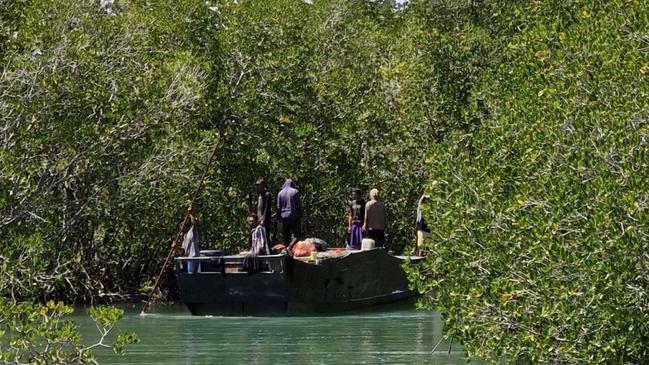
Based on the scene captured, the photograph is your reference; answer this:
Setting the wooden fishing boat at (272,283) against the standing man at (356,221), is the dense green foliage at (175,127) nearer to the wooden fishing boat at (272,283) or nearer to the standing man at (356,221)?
the standing man at (356,221)

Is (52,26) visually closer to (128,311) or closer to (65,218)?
(65,218)

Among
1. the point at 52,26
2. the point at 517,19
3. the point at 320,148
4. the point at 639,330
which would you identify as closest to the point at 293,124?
the point at 320,148

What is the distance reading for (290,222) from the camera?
2686 centimetres

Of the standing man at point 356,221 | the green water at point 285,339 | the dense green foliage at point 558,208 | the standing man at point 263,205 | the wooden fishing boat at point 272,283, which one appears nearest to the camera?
the dense green foliage at point 558,208

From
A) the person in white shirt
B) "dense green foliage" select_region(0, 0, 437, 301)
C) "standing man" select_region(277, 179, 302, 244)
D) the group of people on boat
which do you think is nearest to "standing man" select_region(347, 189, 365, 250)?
the group of people on boat

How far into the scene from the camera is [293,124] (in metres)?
31.5

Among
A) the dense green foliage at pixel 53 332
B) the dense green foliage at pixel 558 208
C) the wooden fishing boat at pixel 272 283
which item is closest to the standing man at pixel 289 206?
the wooden fishing boat at pixel 272 283

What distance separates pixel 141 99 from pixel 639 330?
528 inches

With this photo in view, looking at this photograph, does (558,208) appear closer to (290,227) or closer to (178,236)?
(290,227)

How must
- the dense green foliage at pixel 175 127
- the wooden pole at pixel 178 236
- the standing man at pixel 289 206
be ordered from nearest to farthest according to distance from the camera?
the dense green foliage at pixel 175 127
the standing man at pixel 289 206
the wooden pole at pixel 178 236

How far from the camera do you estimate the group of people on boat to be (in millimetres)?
25547

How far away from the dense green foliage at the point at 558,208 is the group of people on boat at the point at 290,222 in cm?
736

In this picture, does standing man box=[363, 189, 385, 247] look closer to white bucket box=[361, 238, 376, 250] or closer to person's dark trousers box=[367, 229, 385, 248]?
person's dark trousers box=[367, 229, 385, 248]

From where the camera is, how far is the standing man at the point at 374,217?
28.7 m
